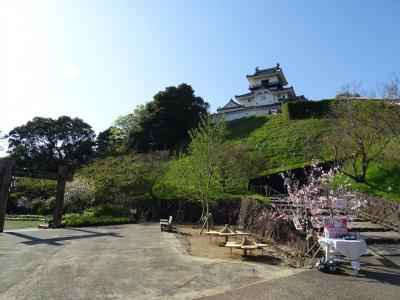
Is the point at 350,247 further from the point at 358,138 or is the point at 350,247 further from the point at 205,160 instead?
the point at 358,138

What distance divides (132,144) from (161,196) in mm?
18871

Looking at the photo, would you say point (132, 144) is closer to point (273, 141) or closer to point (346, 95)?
point (273, 141)

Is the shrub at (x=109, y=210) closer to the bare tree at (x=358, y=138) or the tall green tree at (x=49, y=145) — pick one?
the bare tree at (x=358, y=138)

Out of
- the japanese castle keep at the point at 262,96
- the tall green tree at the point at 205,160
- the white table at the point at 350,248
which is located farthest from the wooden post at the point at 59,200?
the japanese castle keep at the point at 262,96

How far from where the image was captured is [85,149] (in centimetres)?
4369

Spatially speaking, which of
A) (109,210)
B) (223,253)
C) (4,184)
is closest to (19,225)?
(4,184)

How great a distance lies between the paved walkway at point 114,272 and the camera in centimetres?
686

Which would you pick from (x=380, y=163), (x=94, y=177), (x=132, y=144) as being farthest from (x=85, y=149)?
(x=380, y=163)

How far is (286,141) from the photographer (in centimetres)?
3484

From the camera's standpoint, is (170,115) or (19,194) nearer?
(19,194)

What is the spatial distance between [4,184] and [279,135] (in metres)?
27.3

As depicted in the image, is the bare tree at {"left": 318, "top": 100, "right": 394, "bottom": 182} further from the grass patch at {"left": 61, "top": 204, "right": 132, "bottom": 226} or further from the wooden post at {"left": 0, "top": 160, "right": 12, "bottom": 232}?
the wooden post at {"left": 0, "top": 160, "right": 12, "bottom": 232}

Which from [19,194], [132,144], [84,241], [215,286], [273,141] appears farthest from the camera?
[132,144]

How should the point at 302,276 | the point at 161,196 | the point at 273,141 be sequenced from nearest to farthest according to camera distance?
the point at 302,276 < the point at 161,196 < the point at 273,141
